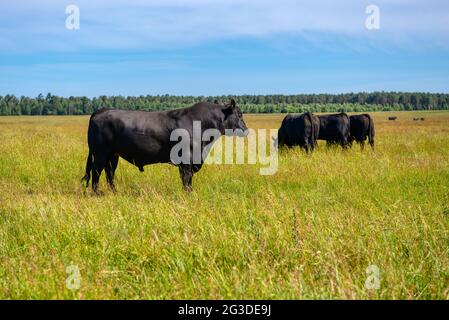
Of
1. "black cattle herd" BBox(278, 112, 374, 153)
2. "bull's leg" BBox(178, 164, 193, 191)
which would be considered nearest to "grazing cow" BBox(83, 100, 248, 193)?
"bull's leg" BBox(178, 164, 193, 191)

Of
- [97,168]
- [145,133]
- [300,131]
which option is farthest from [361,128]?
[97,168]

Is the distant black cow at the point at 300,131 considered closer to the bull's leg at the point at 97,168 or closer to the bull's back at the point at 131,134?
the bull's back at the point at 131,134

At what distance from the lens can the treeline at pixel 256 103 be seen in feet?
479

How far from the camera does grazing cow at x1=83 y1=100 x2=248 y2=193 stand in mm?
8859

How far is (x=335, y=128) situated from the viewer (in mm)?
20219

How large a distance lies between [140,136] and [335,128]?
42.7 ft

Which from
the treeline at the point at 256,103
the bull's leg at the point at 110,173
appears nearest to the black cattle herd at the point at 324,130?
the bull's leg at the point at 110,173

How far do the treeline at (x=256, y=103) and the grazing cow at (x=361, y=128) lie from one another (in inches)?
4633

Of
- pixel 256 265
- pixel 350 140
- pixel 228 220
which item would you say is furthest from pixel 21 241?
pixel 350 140

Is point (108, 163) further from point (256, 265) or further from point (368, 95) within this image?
point (368, 95)

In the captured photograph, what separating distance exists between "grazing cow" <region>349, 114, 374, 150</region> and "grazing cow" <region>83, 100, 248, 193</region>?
1300cm

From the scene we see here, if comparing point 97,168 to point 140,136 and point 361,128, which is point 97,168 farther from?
point 361,128

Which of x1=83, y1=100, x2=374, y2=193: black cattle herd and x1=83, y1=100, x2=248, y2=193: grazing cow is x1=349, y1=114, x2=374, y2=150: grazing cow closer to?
x1=83, y1=100, x2=374, y2=193: black cattle herd
